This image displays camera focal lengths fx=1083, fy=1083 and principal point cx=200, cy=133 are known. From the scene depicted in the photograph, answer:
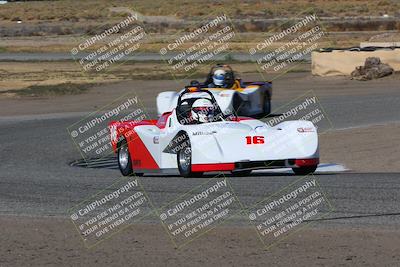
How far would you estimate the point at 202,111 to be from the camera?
1666cm

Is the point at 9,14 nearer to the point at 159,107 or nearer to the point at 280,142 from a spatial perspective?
the point at 159,107

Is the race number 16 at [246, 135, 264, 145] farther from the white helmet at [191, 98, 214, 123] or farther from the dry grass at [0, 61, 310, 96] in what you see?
the dry grass at [0, 61, 310, 96]

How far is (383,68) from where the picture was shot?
36.8 metres

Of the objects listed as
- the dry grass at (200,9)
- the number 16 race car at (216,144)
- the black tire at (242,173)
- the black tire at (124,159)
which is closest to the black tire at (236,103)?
the black tire at (124,159)

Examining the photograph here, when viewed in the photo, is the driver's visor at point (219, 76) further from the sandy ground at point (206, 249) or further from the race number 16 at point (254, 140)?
the sandy ground at point (206, 249)

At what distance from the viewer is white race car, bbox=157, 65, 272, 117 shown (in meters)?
24.9

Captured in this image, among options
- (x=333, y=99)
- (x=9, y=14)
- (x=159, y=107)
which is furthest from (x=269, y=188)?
(x=9, y=14)

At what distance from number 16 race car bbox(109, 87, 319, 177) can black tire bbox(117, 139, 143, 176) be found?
217 mm

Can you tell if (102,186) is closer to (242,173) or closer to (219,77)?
(242,173)

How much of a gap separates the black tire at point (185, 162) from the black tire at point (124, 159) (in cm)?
147

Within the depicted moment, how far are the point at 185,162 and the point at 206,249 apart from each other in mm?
5894

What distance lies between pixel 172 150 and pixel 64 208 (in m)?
3.93

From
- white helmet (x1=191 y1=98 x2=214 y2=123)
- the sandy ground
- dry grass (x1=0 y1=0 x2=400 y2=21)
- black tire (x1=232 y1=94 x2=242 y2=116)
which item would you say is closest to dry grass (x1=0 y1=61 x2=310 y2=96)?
black tire (x1=232 y1=94 x2=242 y2=116)

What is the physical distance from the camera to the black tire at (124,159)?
17330 mm
